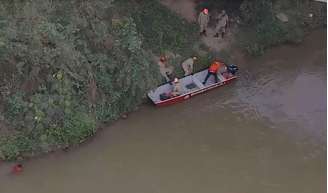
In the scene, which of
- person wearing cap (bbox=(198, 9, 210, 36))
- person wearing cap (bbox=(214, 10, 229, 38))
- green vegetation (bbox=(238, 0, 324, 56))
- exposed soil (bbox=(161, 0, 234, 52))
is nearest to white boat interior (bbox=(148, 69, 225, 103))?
exposed soil (bbox=(161, 0, 234, 52))

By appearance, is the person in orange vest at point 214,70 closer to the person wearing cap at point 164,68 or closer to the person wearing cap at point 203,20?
the person wearing cap at point 164,68

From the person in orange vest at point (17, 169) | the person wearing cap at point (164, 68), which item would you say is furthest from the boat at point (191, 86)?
the person in orange vest at point (17, 169)

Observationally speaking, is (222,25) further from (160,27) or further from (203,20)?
(160,27)

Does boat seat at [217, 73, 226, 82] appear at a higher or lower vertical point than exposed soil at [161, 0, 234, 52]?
lower

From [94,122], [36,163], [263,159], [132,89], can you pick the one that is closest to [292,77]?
[263,159]

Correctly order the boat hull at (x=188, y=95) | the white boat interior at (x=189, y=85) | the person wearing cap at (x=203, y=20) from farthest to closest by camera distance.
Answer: the person wearing cap at (x=203, y=20) → the white boat interior at (x=189, y=85) → the boat hull at (x=188, y=95)

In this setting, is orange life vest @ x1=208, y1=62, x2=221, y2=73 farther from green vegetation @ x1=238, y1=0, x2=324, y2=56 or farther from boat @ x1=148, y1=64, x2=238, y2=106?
green vegetation @ x1=238, y1=0, x2=324, y2=56

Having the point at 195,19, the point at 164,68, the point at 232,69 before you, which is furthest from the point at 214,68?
the point at 195,19
